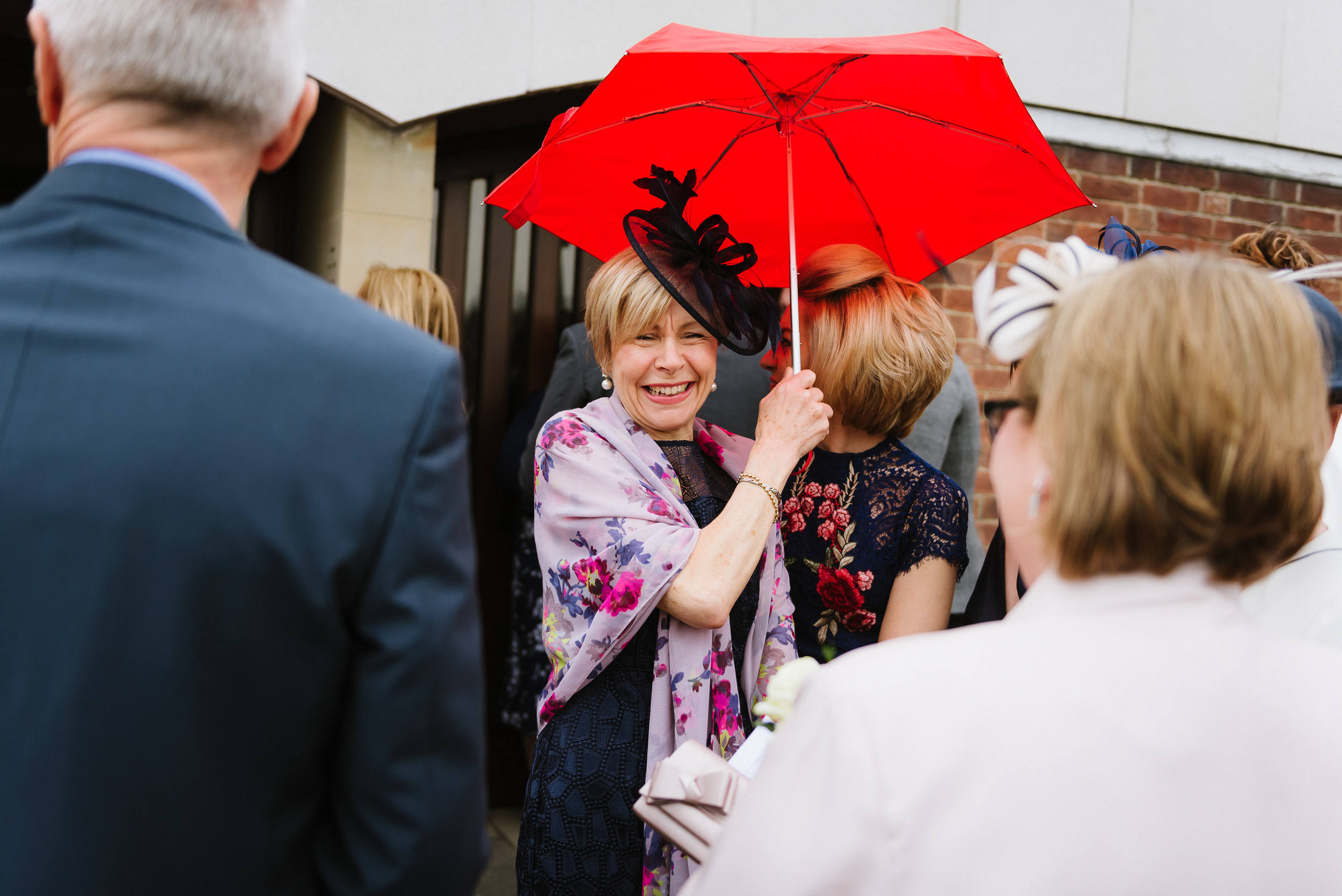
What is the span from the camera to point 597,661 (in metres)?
1.87

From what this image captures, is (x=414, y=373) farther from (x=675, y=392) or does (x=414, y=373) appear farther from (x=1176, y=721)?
(x=675, y=392)

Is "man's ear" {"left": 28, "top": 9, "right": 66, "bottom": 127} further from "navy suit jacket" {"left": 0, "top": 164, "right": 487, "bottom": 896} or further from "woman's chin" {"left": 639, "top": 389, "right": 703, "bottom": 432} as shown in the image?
"woman's chin" {"left": 639, "top": 389, "right": 703, "bottom": 432}

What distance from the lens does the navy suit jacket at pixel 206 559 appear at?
89 cm

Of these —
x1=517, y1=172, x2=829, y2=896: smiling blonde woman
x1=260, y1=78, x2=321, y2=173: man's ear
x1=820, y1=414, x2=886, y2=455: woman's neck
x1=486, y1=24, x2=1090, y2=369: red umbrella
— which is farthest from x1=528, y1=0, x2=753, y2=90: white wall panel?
x1=260, y1=78, x2=321, y2=173: man's ear

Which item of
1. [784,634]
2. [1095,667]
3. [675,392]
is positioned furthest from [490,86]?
[1095,667]

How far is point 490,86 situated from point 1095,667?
124 inches

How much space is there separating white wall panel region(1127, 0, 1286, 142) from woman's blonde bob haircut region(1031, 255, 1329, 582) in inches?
150

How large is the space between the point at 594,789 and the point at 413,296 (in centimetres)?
185

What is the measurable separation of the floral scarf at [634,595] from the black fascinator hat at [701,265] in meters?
0.31

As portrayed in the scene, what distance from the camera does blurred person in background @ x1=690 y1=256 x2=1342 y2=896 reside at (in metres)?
0.84

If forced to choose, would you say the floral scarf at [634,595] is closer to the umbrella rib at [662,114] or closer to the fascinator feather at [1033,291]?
the umbrella rib at [662,114]

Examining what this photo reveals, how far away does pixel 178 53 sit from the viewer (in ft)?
3.15

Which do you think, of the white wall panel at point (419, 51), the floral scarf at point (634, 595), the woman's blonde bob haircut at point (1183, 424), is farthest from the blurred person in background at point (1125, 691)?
the white wall panel at point (419, 51)

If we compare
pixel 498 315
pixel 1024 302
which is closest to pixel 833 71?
pixel 1024 302
